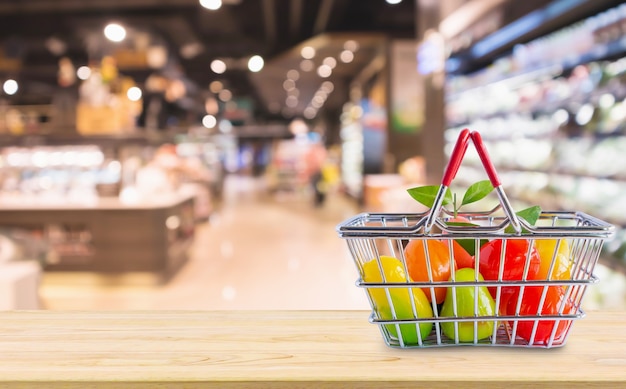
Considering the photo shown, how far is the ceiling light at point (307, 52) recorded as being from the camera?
526 inches

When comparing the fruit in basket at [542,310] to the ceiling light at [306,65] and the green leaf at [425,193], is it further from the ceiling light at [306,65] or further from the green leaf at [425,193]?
the ceiling light at [306,65]

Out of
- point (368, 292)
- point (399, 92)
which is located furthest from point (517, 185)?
point (399, 92)

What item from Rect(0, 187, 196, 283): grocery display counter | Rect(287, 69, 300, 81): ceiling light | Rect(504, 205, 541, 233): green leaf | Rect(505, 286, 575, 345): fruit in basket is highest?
Rect(287, 69, 300, 81): ceiling light

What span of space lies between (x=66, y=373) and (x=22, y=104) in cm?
1171

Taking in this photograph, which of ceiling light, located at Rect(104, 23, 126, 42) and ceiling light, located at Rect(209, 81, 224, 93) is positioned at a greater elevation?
ceiling light, located at Rect(209, 81, 224, 93)

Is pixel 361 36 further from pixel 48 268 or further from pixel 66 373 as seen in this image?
pixel 66 373

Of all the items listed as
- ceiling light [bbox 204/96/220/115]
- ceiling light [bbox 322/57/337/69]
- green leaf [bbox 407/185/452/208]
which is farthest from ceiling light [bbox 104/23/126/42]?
ceiling light [bbox 204/96/220/115]

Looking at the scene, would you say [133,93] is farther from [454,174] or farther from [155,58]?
[454,174]

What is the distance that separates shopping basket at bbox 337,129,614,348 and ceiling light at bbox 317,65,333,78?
1582cm

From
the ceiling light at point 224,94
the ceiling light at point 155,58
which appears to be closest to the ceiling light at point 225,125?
the ceiling light at point 224,94

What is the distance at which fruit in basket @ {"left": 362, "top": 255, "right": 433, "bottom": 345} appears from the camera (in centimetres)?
97

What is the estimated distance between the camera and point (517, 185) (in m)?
5.93

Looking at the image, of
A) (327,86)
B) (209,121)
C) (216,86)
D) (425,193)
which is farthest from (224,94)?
(425,193)

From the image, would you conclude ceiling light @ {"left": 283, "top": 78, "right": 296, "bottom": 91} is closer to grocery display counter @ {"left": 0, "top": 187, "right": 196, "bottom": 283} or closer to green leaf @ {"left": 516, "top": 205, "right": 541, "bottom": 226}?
grocery display counter @ {"left": 0, "top": 187, "right": 196, "bottom": 283}
